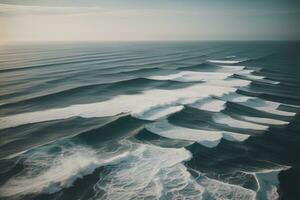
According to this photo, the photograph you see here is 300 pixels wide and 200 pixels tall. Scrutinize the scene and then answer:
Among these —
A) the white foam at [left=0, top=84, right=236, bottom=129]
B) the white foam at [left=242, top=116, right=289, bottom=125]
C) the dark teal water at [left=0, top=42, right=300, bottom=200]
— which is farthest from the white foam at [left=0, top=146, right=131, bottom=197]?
the white foam at [left=242, top=116, right=289, bottom=125]

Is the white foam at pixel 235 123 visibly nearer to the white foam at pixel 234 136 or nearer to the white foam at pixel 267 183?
the white foam at pixel 234 136

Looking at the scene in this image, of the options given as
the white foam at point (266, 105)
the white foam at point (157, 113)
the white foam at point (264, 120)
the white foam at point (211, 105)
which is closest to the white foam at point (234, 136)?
the white foam at point (264, 120)

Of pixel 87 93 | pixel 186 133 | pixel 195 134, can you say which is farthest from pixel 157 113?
pixel 87 93

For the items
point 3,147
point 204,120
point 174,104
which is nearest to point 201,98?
point 174,104

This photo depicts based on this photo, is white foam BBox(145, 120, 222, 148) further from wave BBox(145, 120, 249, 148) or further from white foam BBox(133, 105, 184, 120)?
white foam BBox(133, 105, 184, 120)

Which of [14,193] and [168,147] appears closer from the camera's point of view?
[14,193]

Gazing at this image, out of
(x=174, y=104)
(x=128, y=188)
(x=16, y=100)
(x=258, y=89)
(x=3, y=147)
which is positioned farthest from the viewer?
(x=258, y=89)

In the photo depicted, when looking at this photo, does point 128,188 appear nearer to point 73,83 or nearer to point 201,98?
point 201,98
